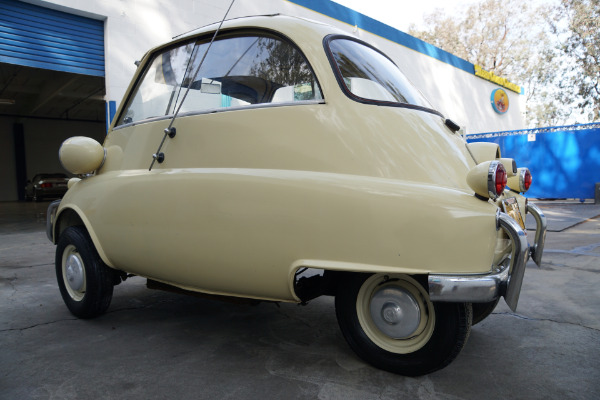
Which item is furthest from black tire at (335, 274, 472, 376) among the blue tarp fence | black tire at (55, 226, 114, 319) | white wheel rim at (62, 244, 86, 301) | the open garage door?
the blue tarp fence

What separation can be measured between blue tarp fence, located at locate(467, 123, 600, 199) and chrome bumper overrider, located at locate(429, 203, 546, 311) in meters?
12.6

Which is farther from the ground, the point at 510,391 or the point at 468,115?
the point at 468,115

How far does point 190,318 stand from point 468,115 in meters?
20.1

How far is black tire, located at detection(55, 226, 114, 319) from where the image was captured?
2.95 metres

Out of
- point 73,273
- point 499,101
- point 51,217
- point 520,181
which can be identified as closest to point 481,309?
point 520,181

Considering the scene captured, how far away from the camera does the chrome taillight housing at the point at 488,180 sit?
187cm

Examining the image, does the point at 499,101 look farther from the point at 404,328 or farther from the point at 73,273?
the point at 73,273

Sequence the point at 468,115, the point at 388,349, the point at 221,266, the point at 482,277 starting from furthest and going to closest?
the point at 468,115, the point at 221,266, the point at 388,349, the point at 482,277

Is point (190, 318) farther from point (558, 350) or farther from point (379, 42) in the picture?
point (379, 42)

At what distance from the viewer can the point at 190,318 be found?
3098mm

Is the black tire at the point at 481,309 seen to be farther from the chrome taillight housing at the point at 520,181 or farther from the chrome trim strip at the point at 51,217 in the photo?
the chrome trim strip at the point at 51,217

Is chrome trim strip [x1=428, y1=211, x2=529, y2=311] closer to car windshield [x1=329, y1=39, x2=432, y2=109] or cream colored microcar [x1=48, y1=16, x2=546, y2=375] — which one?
cream colored microcar [x1=48, y1=16, x2=546, y2=375]

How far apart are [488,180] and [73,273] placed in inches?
112

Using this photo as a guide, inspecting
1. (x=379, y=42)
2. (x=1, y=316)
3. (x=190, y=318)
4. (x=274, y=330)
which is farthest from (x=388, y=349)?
(x=379, y=42)
